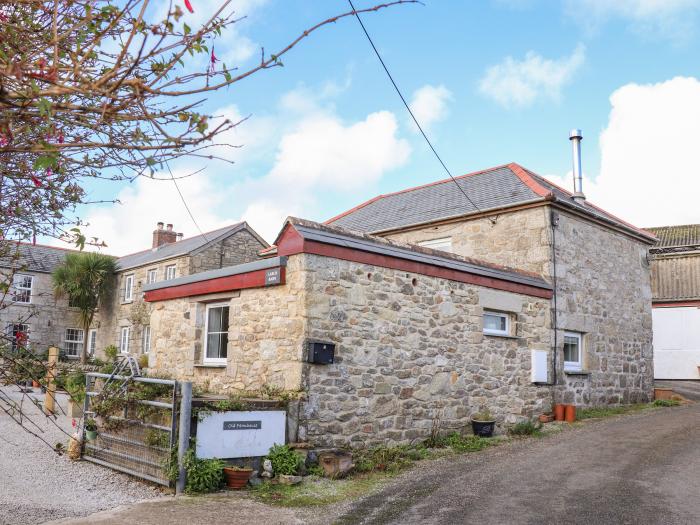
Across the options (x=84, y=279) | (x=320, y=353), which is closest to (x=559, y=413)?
(x=320, y=353)

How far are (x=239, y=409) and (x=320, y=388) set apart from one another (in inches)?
50.0

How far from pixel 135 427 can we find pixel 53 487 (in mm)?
1170

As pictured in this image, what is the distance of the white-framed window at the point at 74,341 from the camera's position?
3062 centimetres

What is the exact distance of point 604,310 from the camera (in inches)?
580

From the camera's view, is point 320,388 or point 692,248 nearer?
point 320,388

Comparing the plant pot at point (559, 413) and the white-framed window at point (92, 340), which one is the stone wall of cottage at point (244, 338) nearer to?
the plant pot at point (559, 413)

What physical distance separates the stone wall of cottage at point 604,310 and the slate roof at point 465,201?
552mm

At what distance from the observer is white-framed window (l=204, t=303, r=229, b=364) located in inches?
416

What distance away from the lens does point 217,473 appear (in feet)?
24.3

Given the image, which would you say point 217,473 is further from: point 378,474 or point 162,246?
point 162,246

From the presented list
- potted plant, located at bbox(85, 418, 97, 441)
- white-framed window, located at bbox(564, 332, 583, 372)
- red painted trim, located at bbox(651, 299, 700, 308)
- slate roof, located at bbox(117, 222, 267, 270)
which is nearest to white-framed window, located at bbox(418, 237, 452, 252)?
white-framed window, located at bbox(564, 332, 583, 372)

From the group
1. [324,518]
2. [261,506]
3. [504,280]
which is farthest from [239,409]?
[504,280]

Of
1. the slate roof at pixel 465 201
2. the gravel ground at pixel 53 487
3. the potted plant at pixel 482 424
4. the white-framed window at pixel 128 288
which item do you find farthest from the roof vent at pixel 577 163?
the white-framed window at pixel 128 288

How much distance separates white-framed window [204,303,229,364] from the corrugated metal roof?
14022 millimetres
